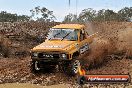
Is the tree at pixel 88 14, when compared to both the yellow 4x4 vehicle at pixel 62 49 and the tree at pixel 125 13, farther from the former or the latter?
the yellow 4x4 vehicle at pixel 62 49

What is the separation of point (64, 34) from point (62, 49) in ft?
5.54

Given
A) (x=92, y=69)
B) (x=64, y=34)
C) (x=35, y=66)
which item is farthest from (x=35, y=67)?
(x=92, y=69)

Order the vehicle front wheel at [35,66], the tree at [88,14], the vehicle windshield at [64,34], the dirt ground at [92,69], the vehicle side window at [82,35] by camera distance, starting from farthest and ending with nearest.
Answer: the tree at [88,14] < the vehicle side window at [82,35] < the vehicle windshield at [64,34] < the vehicle front wheel at [35,66] < the dirt ground at [92,69]

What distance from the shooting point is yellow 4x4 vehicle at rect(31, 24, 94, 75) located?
1677 centimetres

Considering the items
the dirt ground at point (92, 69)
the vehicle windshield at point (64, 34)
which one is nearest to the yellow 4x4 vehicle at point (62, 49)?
the vehicle windshield at point (64, 34)

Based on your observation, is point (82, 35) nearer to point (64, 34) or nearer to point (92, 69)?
point (64, 34)

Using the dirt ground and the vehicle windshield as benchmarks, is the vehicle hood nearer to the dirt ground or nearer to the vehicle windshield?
the vehicle windshield

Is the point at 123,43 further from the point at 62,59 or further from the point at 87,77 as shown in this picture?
the point at 87,77

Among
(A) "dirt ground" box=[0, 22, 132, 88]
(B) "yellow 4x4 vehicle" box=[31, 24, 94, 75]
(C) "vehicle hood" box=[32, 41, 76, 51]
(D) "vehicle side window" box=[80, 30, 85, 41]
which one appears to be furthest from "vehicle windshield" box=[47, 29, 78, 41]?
(A) "dirt ground" box=[0, 22, 132, 88]

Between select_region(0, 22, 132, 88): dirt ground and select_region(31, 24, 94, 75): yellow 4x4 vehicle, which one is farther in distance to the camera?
select_region(31, 24, 94, 75): yellow 4x4 vehicle

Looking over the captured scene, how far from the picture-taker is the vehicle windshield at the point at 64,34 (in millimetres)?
18047

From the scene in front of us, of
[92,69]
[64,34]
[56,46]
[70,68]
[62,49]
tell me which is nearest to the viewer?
[62,49]

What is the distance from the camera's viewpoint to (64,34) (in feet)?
59.8

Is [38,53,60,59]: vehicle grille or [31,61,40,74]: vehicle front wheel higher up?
[38,53,60,59]: vehicle grille
